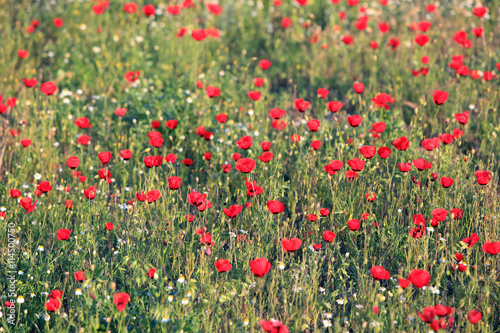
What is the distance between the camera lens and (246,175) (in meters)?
3.92

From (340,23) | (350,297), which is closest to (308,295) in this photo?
(350,297)

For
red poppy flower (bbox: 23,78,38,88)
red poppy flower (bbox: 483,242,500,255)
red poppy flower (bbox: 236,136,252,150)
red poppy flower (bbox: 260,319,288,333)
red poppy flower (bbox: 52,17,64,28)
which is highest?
red poppy flower (bbox: 52,17,64,28)

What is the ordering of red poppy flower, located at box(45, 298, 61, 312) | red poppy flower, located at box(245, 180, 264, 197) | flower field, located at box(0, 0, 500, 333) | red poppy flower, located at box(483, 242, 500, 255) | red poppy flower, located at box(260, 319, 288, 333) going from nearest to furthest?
red poppy flower, located at box(260, 319, 288, 333), red poppy flower, located at box(45, 298, 61, 312), red poppy flower, located at box(483, 242, 500, 255), flower field, located at box(0, 0, 500, 333), red poppy flower, located at box(245, 180, 264, 197)

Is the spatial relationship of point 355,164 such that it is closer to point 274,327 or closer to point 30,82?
point 274,327

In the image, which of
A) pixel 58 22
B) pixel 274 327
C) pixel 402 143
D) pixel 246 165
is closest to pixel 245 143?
pixel 246 165

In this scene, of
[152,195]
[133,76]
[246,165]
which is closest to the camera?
[152,195]

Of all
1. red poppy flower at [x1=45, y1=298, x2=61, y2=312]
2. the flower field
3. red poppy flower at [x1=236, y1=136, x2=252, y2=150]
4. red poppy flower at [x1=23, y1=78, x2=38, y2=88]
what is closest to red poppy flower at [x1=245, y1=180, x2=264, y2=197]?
the flower field

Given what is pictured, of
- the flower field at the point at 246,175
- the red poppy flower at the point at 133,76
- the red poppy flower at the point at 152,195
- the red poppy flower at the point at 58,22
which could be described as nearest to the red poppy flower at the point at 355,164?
the flower field at the point at 246,175

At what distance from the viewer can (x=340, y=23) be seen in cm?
671

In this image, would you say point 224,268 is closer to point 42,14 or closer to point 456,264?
point 456,264

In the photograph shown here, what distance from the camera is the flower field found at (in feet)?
9.54

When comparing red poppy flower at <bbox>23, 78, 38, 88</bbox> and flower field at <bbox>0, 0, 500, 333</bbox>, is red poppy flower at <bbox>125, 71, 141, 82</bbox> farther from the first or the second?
red poppy flower at <bbox>23, 78, 38, 88</bbox>

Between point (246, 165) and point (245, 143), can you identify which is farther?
point (245, 143)

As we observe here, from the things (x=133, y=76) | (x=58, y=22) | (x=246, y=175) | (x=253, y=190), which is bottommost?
(x=246, y=175)
